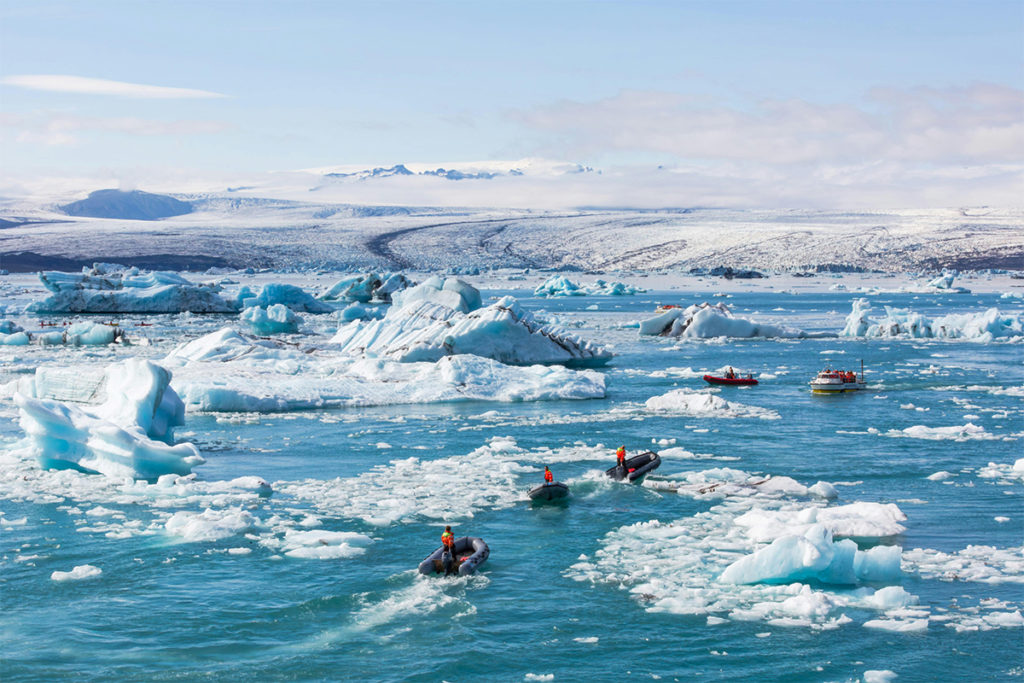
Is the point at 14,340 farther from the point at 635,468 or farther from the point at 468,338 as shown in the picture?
the point at 635,468

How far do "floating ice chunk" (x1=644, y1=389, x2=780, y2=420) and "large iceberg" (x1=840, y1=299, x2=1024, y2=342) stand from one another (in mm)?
20776

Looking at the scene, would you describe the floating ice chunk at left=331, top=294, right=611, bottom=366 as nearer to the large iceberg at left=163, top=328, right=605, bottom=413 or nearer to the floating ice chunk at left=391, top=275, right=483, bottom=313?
the large iceberg at left=163, top=328, right=605, bottom=413

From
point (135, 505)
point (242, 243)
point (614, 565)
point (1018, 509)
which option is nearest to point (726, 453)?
point (1018, 509)

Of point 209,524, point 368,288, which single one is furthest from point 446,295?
point 368,288

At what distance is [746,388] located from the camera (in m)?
31.2

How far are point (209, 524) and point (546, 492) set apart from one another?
5.28 metres

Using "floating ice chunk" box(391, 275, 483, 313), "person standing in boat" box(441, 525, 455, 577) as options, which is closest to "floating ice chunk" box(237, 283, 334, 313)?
"floating ice chunk" box(391, 275, 483, 313)

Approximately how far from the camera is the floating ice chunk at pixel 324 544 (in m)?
15.0

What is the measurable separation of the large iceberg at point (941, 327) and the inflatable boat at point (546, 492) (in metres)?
32.1

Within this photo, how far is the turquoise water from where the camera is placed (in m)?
11.6

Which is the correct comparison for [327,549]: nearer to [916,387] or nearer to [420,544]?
[420,544]

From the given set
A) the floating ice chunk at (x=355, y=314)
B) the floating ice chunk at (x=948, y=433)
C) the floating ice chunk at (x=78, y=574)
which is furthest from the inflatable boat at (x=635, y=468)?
the floating ice chunk at (x=355, y=314)

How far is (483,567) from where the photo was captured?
→ 1446 cm

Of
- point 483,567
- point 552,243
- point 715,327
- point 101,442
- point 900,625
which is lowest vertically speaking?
point 900,625
